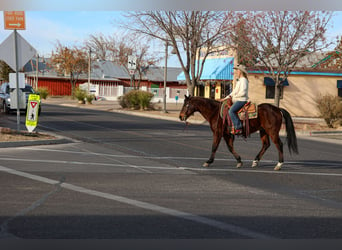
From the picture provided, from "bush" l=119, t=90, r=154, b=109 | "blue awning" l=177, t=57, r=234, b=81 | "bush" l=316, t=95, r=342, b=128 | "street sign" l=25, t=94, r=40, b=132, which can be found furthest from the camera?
"blue awning" l=177, t=57, r=234, b=81

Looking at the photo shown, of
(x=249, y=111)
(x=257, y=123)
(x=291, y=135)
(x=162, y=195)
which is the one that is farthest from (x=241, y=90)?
(x=162, y=195)

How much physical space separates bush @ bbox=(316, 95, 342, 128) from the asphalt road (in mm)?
11387

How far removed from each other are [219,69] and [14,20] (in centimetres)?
2747

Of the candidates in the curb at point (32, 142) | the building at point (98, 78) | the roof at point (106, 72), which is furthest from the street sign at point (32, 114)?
the roof at point (106, 72)

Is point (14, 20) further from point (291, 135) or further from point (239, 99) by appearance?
point (291, 135)

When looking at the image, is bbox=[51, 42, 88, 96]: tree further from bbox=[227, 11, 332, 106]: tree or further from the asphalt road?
the asphalt road

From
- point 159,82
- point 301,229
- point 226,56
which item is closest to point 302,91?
point 226,56

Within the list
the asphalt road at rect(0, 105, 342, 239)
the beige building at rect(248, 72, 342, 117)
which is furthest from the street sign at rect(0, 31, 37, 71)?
the beige building at rect(248, 72, 342, 117)

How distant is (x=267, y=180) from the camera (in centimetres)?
950

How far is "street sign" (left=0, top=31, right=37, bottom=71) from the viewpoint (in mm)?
15156

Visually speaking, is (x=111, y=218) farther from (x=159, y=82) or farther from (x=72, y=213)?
(x=159, y=82)

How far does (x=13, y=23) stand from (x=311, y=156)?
9748mm

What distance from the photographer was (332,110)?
81.4 feet

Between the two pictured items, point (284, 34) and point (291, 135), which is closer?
point (291, 135)
